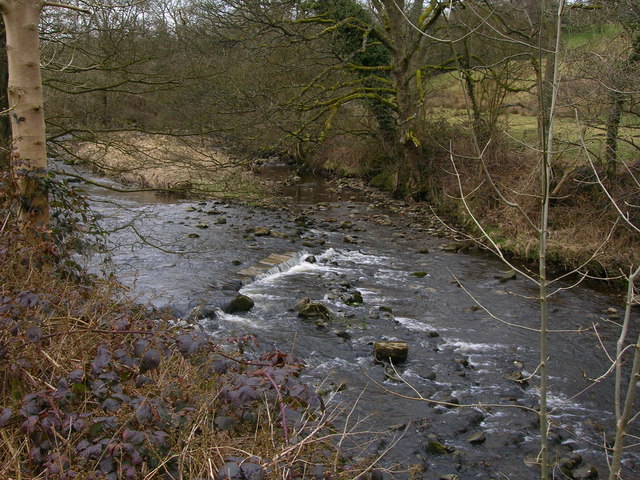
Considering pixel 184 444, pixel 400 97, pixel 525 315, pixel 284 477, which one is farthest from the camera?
pixel 400 97

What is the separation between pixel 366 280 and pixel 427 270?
1.46 meters

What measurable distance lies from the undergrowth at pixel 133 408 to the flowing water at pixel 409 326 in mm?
839

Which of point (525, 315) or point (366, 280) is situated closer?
point (525, 315)

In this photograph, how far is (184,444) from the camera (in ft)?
10.8

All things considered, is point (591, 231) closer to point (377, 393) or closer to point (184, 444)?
point (377, 393)

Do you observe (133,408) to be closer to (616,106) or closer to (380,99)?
(616,106)

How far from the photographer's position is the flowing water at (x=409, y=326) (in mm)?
5711

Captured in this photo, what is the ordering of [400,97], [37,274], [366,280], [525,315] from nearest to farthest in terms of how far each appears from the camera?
[37,274] < [525,315] < [366,280] < [400,97]

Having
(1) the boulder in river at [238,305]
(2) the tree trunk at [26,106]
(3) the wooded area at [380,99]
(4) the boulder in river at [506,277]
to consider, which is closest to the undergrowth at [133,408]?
(2) the tree trunk at [26,106]

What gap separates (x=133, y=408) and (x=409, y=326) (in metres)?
5.91

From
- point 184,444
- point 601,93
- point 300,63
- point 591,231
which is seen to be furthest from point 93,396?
point 300,63

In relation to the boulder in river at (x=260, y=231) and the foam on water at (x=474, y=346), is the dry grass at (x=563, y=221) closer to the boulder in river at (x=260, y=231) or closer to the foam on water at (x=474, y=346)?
the foam on water at (x=474, y=346)

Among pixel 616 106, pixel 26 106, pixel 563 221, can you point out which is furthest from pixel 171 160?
pixel 563 221

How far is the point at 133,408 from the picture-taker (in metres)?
3.26
